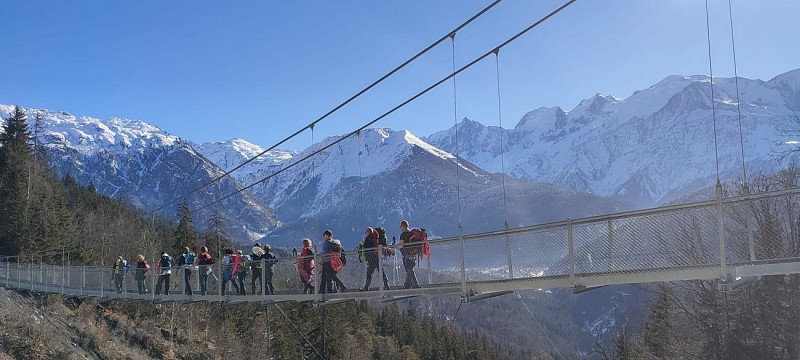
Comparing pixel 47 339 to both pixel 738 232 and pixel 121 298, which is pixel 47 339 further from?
pixel 738 232

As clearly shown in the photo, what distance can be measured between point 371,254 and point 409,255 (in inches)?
54.1

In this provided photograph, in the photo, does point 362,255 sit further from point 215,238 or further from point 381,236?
point 215,238

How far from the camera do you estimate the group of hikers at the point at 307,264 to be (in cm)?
1609

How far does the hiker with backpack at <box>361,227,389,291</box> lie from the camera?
663 inches

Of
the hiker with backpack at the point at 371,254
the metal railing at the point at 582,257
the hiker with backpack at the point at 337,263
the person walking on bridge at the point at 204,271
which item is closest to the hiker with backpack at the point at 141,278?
the person walking on bridge at the point at 204,271


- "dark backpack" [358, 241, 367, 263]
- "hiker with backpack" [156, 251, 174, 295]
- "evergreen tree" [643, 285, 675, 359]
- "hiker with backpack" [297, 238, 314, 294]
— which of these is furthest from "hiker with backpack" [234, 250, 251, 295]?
"evergreen tree" [643, 285, 675, 359]

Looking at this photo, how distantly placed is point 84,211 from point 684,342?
69456mm

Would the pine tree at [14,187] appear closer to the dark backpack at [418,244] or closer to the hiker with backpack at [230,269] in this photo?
the hiker with backpack at [230,269]

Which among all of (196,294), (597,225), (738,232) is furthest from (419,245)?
(196,294)

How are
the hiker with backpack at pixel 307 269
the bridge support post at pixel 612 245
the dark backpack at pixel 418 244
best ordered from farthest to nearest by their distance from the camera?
the hiker with backpack at pixel 307 269 → the dark backpack at pixel 418 244 → the bridge support post at pixel 612 245

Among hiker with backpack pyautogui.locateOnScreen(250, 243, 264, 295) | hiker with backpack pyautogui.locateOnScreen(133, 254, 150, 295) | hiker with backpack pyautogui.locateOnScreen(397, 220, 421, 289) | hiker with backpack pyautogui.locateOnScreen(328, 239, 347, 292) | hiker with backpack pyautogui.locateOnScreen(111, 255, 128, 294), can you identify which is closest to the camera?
hiker with backpack pyautogui.locateOnScreen(397, 220, 421, 289)

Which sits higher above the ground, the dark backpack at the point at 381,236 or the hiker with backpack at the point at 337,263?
the dark backpack at the point at 381,236

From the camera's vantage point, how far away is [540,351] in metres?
152

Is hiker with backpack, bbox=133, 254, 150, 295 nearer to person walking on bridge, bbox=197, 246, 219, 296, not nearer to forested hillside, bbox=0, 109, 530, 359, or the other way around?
forested hillside, bbox=0, 109, 530, 359
